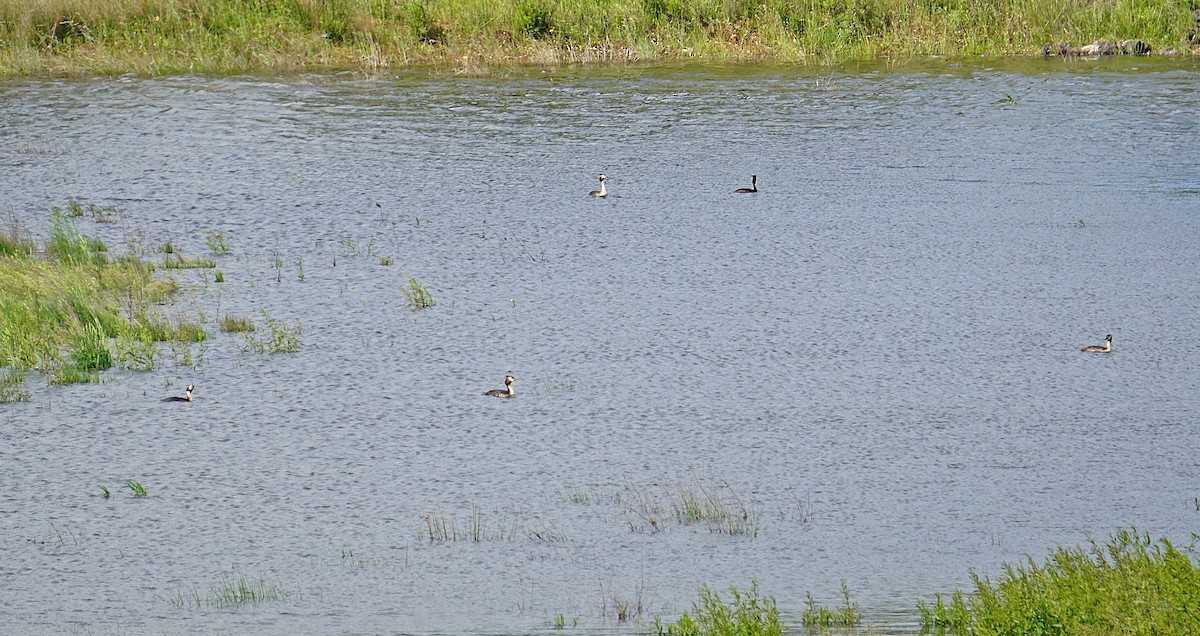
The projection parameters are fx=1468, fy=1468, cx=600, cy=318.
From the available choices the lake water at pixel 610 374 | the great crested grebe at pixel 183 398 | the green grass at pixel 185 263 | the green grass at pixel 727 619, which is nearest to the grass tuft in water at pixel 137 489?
the lake water at pixel 610 374

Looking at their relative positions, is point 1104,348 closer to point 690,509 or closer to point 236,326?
point 690,509

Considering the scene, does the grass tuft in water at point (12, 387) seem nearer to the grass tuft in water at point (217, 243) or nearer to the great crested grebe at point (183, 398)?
the great crested grebe at point (183, 398)

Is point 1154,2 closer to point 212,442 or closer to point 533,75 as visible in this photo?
point 533,75

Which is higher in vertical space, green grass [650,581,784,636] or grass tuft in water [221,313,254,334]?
green grass [650,581,784,636]

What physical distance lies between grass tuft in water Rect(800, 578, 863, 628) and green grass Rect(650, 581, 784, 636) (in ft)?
0.60

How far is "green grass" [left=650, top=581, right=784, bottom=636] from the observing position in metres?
7.91

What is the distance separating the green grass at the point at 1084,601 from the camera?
24.2ft

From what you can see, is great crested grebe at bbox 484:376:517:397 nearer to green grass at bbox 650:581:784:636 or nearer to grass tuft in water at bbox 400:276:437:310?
grass tuft in water at bbox 400:276:437:310

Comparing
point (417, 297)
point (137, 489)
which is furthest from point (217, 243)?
point (137, 489)

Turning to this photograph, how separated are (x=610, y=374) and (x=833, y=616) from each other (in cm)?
545

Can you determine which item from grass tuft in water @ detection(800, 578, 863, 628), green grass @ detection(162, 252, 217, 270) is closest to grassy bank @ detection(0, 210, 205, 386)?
green grass @ detection(162, 252, 217, 270)

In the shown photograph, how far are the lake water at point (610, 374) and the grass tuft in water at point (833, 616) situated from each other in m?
0.14

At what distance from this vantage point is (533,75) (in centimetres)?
3152

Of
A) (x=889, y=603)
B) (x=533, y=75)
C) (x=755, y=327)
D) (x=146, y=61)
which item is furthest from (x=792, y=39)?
(x=889, y=603)
